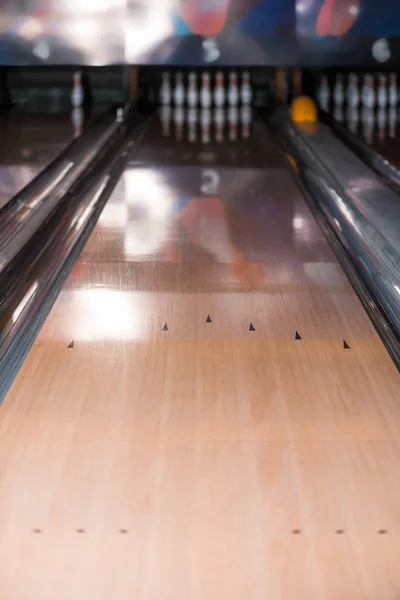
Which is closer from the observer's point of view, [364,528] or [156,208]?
[364,528]

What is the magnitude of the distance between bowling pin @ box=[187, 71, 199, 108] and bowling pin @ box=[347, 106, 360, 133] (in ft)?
3.34

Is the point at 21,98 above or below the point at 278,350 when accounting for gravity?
above

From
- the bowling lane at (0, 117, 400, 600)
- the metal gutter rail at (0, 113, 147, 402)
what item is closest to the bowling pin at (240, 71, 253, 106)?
the metal gutter rail at (0, 113, 147, 402)

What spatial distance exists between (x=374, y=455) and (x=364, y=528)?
204 millimetres

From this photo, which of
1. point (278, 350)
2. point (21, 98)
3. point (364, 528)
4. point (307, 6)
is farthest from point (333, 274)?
point (21, 98)

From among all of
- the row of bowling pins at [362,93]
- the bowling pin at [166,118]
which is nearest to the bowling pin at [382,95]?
the row of bowling pins at [362,93]

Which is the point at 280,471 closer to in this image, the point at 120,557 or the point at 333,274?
the point at 120,557

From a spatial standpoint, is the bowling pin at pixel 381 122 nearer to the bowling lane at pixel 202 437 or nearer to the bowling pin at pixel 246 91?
the bowling pin at pixel 246 91

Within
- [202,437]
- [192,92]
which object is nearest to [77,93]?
[192,92]

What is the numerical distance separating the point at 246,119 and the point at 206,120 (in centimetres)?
26

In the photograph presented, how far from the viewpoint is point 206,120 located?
4953 millimetres

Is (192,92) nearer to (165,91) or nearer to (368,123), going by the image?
(165,91)

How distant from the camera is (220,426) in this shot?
146cm

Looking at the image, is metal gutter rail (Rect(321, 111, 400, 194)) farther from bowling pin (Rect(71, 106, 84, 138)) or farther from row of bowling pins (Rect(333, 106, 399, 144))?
bowling pin (Rect(71, 106, 84, 138))
